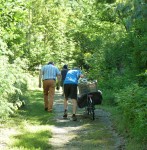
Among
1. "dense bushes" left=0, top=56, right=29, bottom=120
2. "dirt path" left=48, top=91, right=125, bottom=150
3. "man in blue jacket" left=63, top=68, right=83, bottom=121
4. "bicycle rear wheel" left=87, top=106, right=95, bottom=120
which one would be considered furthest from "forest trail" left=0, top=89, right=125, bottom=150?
"man in blue jacket" left=63, top=68, right=83, bottom=121

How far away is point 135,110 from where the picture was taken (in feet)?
28.0

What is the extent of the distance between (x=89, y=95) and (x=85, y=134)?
2686 mm

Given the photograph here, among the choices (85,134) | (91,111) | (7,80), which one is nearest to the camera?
(7,80)

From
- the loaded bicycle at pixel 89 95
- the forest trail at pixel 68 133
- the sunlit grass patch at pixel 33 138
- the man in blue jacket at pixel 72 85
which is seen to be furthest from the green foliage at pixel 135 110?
the man in blue jacket at pixel 72 85

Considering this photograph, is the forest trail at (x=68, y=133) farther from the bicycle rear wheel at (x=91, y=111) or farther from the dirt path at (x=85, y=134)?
the bicycle rear wheel at (x=91, y=111)

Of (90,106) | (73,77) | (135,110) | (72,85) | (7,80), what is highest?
(7,80)

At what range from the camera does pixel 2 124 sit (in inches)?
429

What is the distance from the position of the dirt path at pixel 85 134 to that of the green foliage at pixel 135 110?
1.41ft

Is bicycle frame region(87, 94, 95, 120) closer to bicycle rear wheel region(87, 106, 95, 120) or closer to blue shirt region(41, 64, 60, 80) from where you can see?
bicycle rear wheel region(87, 106, 95, 120)

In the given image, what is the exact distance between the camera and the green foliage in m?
7.90

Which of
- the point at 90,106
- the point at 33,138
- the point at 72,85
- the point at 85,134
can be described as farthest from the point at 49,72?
the point at 33,138

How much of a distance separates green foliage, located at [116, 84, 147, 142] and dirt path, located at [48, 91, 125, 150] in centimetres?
43

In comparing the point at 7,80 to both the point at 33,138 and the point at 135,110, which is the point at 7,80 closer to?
the point at 33,138

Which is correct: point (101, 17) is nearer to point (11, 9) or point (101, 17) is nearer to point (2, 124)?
point (11, 9)
